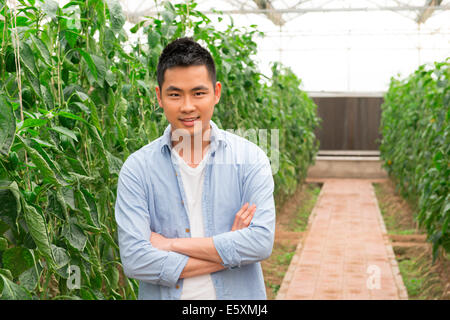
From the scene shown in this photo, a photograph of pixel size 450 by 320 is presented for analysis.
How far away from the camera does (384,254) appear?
5.09 meters

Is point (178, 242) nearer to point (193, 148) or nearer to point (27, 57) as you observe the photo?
point (193, 148)

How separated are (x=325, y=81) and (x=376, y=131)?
317 cm

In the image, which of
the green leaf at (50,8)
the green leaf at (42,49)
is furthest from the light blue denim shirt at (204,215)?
the green leaf at (50,8)

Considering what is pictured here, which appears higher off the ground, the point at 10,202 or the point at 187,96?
the point at 187,96

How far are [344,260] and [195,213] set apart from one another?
12.0ft

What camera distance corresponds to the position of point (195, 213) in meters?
1.47

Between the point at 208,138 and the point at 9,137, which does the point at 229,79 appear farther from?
the point at 9,137

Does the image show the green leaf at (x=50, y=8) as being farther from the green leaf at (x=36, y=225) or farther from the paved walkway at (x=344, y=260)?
the paved walkway at (x=344, y=260)

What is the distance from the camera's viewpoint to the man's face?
145cm

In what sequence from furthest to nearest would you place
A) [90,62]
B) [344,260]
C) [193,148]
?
[344,260], [90,62], [193,148]

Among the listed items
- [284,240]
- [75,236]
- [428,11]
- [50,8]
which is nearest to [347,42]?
[428,11]

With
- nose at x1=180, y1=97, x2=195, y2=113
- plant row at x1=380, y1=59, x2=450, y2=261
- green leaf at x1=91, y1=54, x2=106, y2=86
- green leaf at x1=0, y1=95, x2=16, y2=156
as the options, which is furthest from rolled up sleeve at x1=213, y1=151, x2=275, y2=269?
plant row at x1=380, y1=59, x2=450, y2=261

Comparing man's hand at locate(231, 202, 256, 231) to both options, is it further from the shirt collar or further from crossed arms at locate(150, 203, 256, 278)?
the shirt collar

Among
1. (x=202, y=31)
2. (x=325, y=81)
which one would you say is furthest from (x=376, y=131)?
(x=202, y=31)
